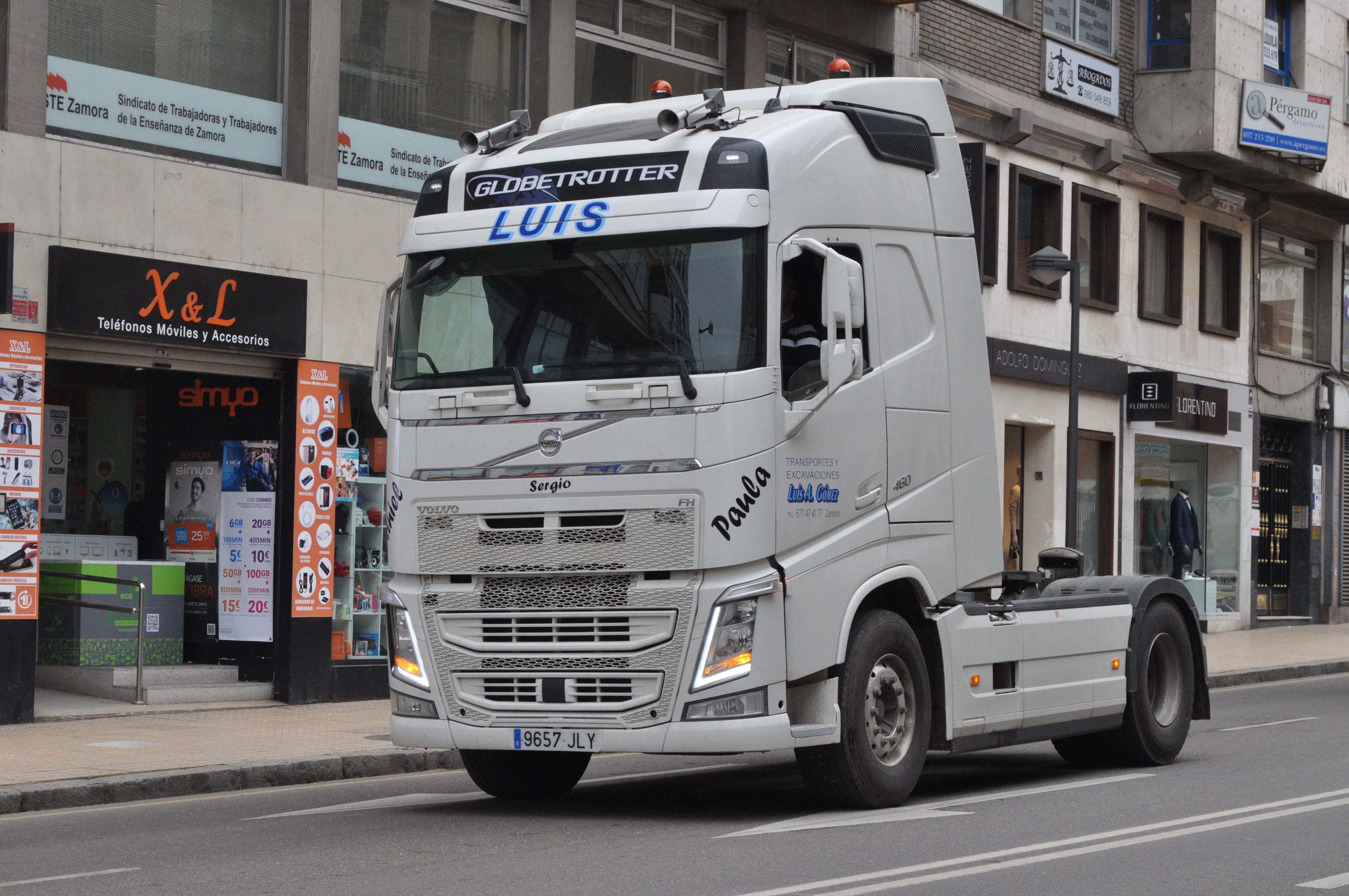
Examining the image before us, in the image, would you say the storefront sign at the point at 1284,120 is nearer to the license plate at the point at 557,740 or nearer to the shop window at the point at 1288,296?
the shop window at the point at 1288,296

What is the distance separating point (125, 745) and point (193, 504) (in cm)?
445

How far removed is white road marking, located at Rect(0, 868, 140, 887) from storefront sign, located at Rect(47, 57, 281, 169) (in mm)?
8365

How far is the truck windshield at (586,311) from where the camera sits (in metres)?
9.00

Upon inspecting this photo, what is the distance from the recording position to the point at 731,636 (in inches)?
349

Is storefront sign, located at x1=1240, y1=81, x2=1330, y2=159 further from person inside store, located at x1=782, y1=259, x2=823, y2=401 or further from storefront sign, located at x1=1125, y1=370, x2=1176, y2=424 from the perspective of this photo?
person inside store, located at x1=782, y1=259, x2=823, y2=401

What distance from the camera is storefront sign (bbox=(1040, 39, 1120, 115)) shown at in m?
26.2

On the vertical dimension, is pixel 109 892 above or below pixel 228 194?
below

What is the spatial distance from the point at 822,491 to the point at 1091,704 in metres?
3.23

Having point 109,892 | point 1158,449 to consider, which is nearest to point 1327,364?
point 1158,449

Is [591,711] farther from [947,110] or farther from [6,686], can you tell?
[6,686]

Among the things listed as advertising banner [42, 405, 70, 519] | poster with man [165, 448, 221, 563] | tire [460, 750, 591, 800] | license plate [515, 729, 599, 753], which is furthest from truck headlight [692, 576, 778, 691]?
advertising banner [42, 405, 70, 519]

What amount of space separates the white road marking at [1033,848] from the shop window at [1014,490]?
49.5 feet

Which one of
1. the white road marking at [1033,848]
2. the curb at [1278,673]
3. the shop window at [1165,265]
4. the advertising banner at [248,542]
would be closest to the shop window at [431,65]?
the advertising banner at [248,542]

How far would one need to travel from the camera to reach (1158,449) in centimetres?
2855
